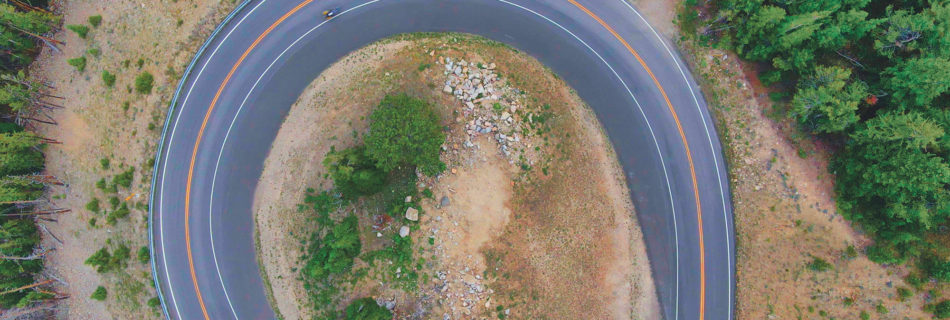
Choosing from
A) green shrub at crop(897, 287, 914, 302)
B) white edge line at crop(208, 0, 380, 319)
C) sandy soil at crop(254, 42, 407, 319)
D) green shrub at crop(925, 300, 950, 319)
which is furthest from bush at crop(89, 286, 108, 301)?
green shrub at crop(925, 300, 950, 319)

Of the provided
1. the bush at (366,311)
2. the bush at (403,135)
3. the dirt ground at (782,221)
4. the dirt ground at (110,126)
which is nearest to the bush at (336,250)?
the bush at (366,311)

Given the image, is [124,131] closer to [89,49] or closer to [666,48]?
[89,49]

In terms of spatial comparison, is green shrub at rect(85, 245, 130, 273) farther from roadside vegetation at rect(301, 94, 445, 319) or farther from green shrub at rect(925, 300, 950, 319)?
green shrub at rect(925, 300, 950, 319)

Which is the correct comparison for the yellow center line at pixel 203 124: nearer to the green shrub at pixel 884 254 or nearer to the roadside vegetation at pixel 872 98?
the roadside vegetation at pixel 872 98

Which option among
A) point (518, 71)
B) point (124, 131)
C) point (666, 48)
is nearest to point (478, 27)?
point (518, 71)

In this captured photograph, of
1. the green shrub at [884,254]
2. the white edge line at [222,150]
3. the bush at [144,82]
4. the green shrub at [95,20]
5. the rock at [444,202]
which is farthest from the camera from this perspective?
the green shrub at [95,20]
